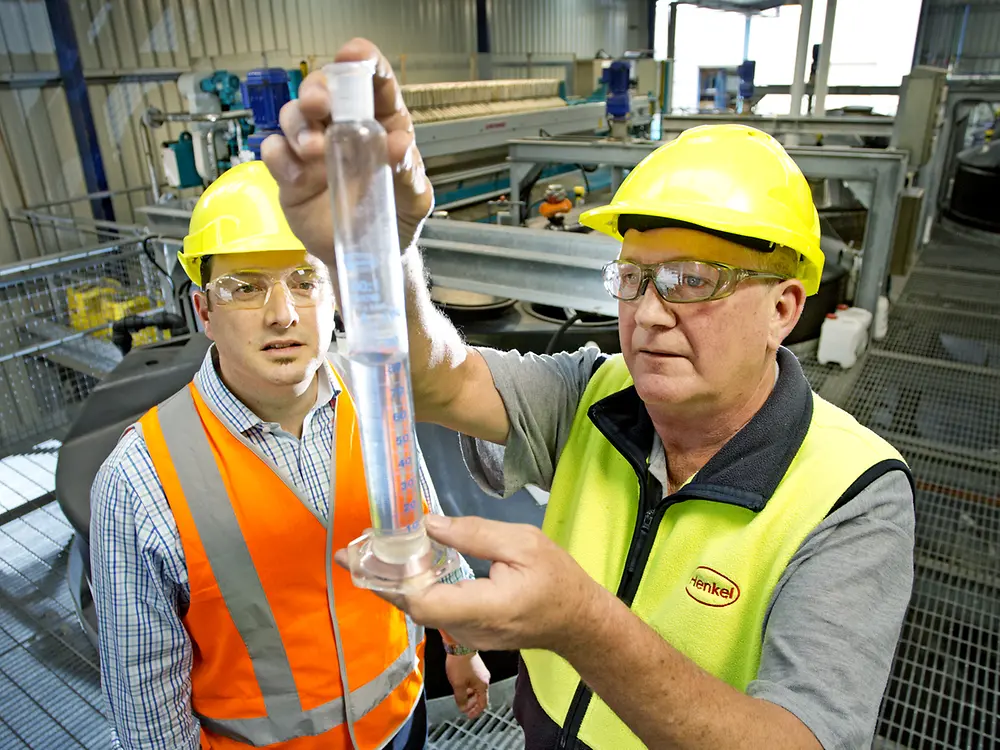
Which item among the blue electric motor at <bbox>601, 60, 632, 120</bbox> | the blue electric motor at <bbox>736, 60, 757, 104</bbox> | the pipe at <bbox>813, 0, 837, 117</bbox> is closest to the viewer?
the blue electric motor at <bbox>601, 60, 632, 120</bbox>

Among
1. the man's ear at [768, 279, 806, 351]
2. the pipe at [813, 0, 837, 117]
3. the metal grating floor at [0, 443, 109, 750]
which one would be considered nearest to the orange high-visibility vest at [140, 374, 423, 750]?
the man's ear at [768, 279, 806, 351]

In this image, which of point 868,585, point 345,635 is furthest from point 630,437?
point 345,635

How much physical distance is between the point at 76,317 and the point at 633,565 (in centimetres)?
324

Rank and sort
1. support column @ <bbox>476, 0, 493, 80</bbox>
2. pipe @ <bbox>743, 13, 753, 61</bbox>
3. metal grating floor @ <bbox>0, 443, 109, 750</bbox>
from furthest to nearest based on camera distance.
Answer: pipe @ <bbox>743, 13, 753, 61</bbox> → support column @ <bbox>476, 0, 493, 80</bbox> → metal grating floor @ <bbox>0, 443, 109, 750</bbox>

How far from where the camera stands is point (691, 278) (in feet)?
2.99

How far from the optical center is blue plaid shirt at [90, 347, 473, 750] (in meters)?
1.04

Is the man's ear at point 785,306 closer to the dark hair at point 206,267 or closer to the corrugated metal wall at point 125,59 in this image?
the dark hair at point 206,267

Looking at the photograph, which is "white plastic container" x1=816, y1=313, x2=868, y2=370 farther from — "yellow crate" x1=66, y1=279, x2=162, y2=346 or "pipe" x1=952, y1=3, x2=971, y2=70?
"pipe" x1=952, y1=3, x2=971, y2=70

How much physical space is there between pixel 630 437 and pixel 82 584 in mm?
2103

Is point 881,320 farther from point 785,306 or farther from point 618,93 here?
point 785,306

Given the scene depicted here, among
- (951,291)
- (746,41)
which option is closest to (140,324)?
(951,291)

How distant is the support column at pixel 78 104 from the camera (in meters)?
5.20

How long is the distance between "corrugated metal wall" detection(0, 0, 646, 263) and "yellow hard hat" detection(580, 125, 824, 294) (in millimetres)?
5918

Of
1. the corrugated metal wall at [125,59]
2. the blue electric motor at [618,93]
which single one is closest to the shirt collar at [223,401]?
the blue electric motor at [618,93]
